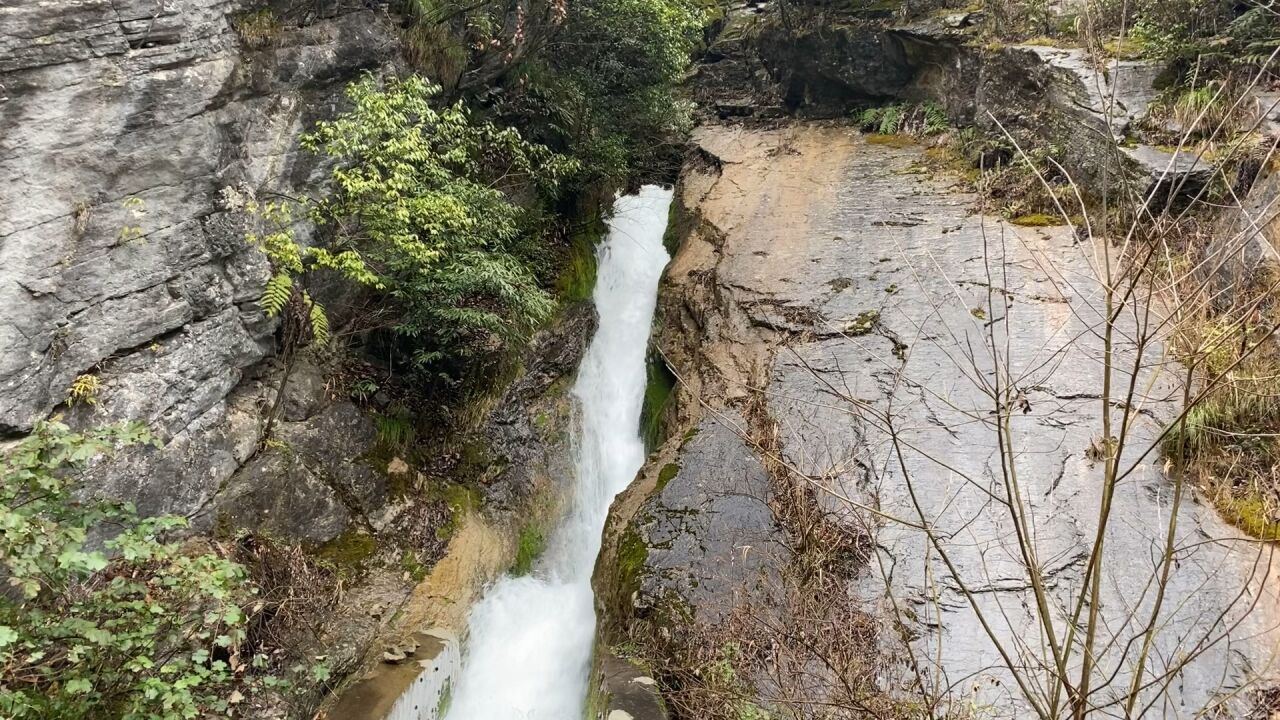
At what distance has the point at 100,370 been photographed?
647cm

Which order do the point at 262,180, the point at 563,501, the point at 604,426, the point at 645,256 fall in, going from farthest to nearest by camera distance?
the point at 645,256, the point at 604,426, the point at 563,501, the point at 262,180

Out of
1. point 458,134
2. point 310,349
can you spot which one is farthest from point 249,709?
point 458,134

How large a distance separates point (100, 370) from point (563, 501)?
15.8 feet

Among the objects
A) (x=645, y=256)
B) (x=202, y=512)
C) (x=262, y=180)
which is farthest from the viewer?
(x=645, y=256)

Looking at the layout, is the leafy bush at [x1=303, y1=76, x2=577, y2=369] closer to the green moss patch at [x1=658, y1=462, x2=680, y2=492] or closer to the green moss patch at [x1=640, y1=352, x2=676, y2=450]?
the green moss patch at [x1=640, y1=352, x2=676, y2=450]

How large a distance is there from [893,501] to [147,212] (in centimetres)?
690

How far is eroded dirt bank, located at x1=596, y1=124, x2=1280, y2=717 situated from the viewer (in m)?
5.17

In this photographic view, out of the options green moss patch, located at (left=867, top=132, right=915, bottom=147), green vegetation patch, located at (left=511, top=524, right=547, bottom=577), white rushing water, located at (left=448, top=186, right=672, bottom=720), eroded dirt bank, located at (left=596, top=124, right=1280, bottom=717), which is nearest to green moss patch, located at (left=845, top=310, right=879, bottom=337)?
eroded dirt bank, located at (left=596, top=124, right=1280, bottom=717)

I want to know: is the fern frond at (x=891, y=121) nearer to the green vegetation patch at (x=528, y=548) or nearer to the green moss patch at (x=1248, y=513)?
the green moss patch at (x=1248, y=513)

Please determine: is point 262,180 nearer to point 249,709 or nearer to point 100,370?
point 100,370

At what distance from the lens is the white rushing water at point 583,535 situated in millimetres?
7375

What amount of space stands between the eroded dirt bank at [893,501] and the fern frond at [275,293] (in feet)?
12.8

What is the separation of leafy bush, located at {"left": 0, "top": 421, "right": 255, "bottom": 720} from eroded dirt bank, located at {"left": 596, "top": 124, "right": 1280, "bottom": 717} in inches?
127

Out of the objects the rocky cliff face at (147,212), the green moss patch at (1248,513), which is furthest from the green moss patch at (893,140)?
the rocky cliff face at (147,212)
